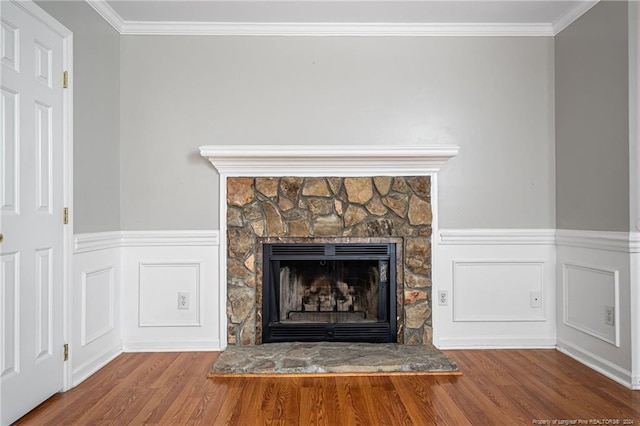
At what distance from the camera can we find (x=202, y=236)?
3.38m

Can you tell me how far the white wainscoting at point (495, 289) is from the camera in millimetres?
3408

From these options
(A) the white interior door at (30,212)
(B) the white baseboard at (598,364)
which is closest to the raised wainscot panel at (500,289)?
(B) the white baseboard at (598,364)

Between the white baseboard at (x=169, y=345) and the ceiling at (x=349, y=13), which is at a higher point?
the ceiling at (x=349, y=13)

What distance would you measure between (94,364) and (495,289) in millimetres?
2824

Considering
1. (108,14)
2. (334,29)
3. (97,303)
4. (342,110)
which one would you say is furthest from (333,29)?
(97,303)

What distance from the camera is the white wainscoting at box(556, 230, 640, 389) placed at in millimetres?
2643

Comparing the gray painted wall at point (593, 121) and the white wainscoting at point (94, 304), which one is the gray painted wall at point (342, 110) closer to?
the gray painted wall at point (593, 121)

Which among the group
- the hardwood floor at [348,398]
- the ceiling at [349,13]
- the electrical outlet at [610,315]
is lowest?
the hardwood floor at [348,398]

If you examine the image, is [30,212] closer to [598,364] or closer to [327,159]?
[327,159]

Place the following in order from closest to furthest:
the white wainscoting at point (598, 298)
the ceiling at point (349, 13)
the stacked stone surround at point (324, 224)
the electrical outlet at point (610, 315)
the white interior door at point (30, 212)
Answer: the white interior door at point (30, 212), the white wainscoting at point (598, 298), the electrical outlet at point (610, 315), the ceiling at point (349, 13), the stacked stone surround at point (324, 224)

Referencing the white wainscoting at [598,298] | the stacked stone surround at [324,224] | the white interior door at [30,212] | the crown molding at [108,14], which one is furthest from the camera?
the stacked stone surround at [324,224]

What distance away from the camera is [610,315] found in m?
2.80

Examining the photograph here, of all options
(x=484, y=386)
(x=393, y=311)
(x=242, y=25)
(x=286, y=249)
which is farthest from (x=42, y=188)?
(x=484, y=386)

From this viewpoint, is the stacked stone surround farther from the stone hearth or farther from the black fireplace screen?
the stone hearth
